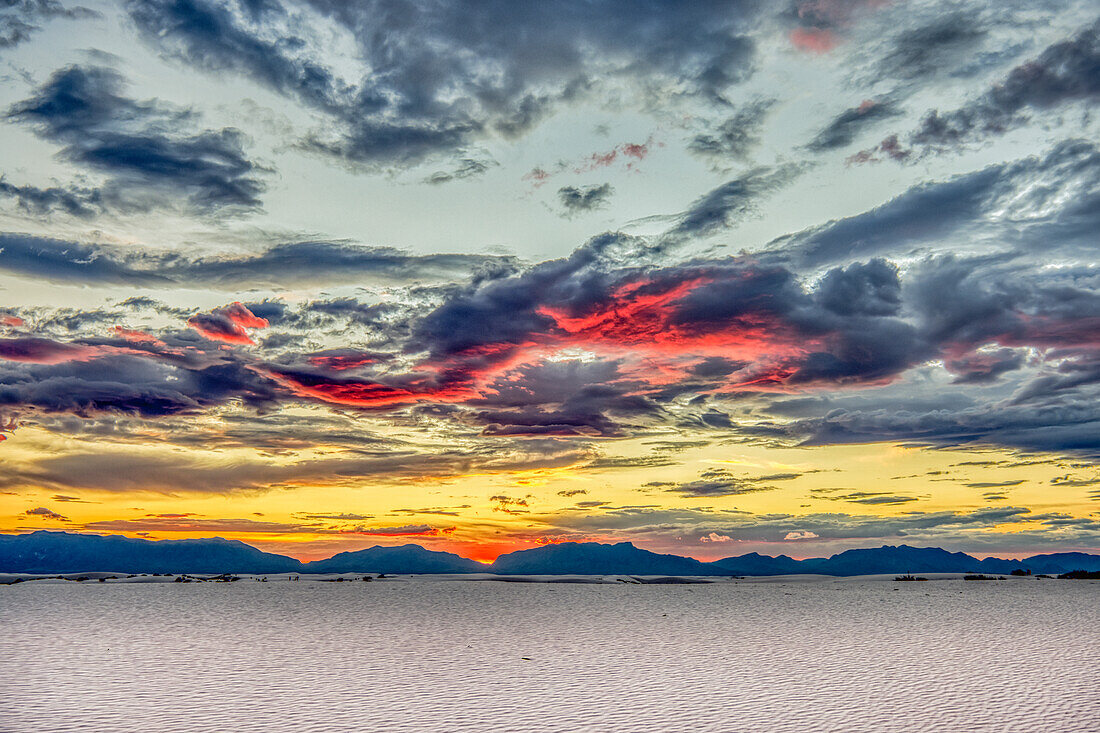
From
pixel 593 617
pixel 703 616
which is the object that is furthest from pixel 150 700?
pixel 703 616

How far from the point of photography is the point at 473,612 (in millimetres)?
44000

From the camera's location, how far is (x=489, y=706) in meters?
16.9

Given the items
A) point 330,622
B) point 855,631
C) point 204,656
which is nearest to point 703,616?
point 855,631

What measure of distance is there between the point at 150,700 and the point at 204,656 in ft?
25.7

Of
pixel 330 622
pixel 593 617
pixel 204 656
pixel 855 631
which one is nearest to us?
pixel 204 656

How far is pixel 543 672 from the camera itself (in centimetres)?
2161

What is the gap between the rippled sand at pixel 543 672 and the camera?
1550 cm

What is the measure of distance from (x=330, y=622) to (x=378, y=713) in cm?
2263

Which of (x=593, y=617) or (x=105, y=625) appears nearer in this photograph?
(x=105, y=625)

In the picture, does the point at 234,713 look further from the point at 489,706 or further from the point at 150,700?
the point at 489,706

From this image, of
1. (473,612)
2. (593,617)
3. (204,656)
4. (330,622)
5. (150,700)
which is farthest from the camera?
(473,612)

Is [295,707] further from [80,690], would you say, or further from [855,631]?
[855,631]

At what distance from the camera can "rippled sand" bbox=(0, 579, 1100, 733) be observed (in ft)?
50.9

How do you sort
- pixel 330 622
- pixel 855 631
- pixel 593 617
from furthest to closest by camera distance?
pixel 593 617 < pixel 330 622 < pixel 855 631
